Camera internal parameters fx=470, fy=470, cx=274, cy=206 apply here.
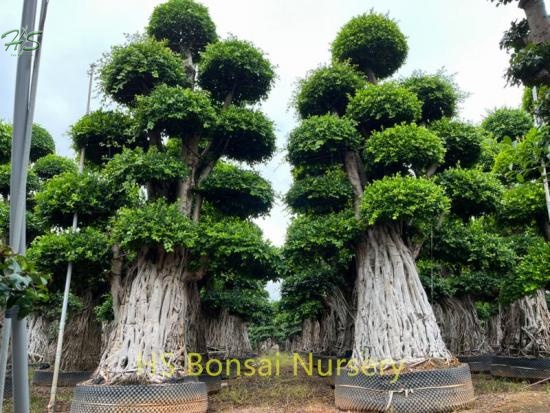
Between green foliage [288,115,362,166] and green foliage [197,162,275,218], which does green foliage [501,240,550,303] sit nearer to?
green foliage [288,115,362,166]

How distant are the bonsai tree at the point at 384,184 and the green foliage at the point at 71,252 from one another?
3091 millimetres

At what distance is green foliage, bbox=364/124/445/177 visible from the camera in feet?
21.2

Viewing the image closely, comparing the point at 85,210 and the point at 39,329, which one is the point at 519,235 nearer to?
the point at 85,210

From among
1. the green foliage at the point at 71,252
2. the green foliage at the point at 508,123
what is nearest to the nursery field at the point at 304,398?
the green foliage at the point at 71,252

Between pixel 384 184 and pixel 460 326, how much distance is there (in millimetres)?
6478

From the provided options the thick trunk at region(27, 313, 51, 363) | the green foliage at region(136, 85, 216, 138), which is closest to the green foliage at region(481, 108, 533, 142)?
the green foliage at region(136, 85, 216, 138)

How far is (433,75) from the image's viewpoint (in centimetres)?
775

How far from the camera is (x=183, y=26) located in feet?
26.2

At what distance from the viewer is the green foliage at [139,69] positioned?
6785mm

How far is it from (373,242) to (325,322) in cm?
572

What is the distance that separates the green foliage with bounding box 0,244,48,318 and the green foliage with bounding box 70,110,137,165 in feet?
19.1

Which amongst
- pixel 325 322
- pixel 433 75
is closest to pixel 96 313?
pixel 325 322

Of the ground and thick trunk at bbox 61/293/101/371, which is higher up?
thick trunk at bbox 61/293/101/371

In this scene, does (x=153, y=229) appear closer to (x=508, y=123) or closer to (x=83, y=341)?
(x=83, y=341)
